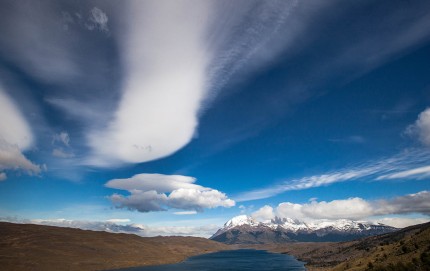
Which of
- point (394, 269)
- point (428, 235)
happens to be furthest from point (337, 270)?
point (394, 269)

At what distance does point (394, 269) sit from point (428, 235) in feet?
91.5

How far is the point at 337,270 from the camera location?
139 m

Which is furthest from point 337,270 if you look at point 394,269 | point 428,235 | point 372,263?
point 394,269

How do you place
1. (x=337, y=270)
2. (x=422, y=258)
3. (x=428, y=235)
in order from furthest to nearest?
(x=337, y=270), (x=428, y=235), (x=422, y=258)

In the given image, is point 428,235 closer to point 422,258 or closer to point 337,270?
point 422,258

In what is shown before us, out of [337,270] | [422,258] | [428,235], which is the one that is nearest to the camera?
[422,258]

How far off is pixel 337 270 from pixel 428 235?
1857 inches

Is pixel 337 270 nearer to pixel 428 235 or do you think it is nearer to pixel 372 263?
pixel 372 263

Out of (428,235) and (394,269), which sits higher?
(428,235)

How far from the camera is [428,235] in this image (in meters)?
105

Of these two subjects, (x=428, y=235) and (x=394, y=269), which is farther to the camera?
(x=428, y=235)

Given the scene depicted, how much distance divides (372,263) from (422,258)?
27.2 meters

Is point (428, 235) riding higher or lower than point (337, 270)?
higher

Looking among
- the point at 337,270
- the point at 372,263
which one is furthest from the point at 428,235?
the point at 337,270
